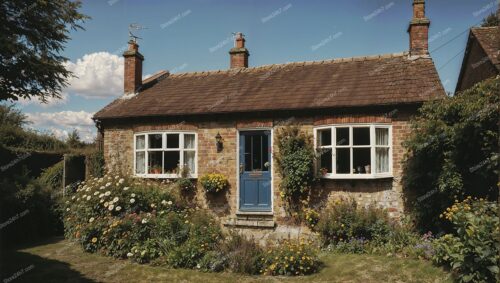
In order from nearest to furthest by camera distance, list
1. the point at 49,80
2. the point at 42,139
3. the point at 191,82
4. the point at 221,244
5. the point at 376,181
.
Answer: the point at 221,244
the point at 49,80
the point at 376,181
the point at 191,82
the point at 42,139

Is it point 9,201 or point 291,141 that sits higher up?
point 291,141

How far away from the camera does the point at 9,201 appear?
10.8m

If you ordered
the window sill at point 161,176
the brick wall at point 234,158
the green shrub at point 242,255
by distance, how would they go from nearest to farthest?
1. the green shrub at point 242,255
2. the brick wall at point 234,158
3. the window sill at point 161,176

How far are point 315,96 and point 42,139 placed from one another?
19.8 meters

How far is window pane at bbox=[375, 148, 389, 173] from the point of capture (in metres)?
10.8

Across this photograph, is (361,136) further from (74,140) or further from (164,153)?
(74,140)

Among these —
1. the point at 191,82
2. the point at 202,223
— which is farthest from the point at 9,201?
the point at 191,82

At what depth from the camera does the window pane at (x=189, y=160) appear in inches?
500

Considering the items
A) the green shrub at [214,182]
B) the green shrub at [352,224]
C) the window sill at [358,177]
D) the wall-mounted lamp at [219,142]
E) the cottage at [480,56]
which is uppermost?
the cottage at [480,56]

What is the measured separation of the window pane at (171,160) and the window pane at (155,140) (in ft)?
1.53

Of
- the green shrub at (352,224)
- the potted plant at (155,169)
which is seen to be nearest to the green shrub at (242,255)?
the green shrub at (352,224)

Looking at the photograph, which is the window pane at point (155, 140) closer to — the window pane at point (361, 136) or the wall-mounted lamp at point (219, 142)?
the wall-mounted lamp at point (219, 142)

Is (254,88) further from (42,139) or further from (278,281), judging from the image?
(42,139)

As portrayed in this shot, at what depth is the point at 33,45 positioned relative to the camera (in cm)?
912
